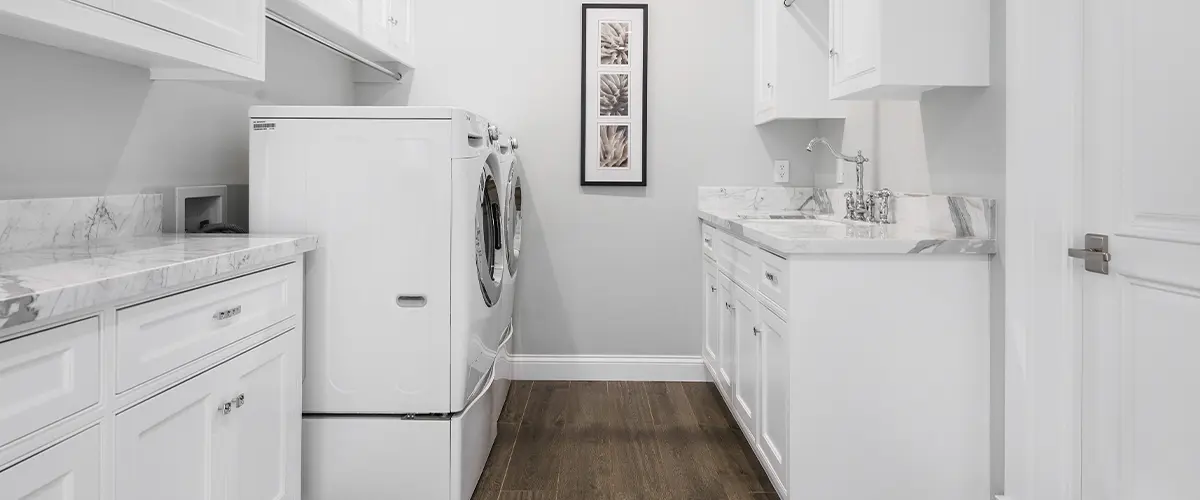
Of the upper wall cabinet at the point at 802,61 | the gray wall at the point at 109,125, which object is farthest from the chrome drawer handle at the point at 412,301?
the upper wall cabinet at the point at 802,61

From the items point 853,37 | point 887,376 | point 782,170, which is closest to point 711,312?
point 782,170

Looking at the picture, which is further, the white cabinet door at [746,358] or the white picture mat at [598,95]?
the white picture mat at [598,95]

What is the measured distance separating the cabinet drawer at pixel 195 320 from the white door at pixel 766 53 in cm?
224

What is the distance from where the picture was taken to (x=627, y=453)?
8.52 ft

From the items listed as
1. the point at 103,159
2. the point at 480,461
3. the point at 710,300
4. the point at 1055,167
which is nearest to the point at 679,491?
the point at 480,461

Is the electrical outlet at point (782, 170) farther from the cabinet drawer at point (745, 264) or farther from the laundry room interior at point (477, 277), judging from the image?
the cabinet drawer at point (745, 264)

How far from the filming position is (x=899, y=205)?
2.45 meters

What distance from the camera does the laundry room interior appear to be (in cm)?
130

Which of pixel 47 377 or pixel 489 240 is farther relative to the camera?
pixel 489 240

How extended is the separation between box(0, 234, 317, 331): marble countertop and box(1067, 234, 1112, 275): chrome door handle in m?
1.89

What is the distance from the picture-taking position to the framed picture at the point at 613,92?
3475 millimetres

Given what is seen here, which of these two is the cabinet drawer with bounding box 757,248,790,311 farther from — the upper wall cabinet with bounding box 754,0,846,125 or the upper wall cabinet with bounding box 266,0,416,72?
the upper wall cabinet with bounding box 266,0,416,72

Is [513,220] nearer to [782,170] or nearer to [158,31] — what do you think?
[782,170]

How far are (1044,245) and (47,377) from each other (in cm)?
201
